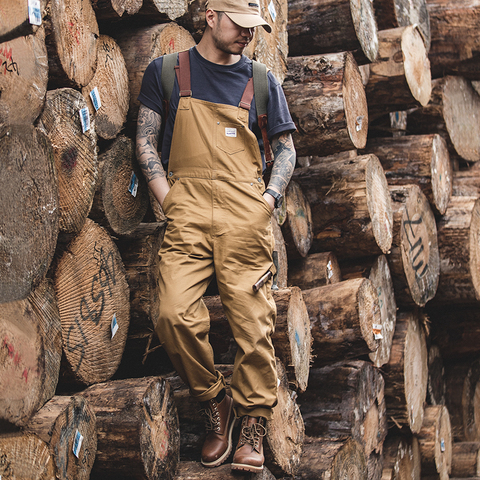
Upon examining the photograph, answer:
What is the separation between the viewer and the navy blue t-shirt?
3227 mm

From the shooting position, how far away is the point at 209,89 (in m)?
3.22

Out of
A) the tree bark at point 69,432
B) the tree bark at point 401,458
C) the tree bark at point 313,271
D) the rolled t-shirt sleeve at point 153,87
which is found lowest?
the tree bark at point 401,458

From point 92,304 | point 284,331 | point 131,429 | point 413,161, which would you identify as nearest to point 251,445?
point 131,429

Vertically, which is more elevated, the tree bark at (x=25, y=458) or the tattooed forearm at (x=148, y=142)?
the tattooed forearm at (x=148, y=142)

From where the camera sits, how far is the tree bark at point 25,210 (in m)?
2.26

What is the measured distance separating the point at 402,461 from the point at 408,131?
347cm

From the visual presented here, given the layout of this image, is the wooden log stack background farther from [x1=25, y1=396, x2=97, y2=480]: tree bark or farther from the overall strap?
the overall strap

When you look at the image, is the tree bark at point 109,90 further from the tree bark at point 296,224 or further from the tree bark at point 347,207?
the tree bark at point 347,207

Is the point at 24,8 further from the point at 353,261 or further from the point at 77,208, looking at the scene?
the point at 353,261

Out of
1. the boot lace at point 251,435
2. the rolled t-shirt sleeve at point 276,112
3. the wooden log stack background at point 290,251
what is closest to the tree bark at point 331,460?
the wooden log stack background at point 290,251

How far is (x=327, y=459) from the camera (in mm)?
3852

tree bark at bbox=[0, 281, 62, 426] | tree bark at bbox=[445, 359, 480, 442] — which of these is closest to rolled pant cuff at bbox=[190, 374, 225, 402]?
tree bark at bbox=[0, 281, 62, 426]

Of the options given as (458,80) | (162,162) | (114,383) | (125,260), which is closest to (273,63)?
(162,162)

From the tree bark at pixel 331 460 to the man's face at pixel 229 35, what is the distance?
246 centimetres
